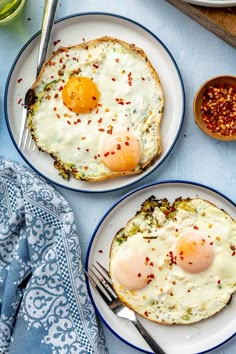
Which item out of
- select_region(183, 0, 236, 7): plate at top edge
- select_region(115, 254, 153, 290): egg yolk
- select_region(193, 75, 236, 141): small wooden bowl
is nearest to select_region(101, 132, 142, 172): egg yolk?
select_region(193, 75, 236, 141): small wooden bowl

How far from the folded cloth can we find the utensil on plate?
134mm

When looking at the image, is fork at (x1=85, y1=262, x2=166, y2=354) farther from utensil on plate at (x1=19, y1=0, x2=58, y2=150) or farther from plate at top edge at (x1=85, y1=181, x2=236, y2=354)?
utensil on plate at (x1=19, y1=0, x2=58, y2=150)

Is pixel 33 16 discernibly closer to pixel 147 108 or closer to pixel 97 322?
pixel 147 108

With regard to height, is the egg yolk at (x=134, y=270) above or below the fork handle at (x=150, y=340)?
above

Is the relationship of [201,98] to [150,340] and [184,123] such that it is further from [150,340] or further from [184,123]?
[150,340]

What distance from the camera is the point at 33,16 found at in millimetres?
3148

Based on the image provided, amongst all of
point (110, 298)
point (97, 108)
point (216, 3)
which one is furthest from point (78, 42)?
point (110, 298)

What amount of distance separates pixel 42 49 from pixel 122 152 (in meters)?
0.57

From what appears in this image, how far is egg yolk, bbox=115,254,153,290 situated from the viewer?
296 centimetres

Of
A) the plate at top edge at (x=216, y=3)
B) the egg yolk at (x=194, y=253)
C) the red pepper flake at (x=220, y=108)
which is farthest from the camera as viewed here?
the red pepper flake at (x=220, y=108)

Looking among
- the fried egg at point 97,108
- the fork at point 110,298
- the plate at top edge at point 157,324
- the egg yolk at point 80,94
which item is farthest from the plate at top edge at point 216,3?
the fork at point 110,298

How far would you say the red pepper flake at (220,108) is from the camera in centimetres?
301

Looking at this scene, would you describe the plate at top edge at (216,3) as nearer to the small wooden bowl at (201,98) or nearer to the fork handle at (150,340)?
the small wooden bowl at (201,98)

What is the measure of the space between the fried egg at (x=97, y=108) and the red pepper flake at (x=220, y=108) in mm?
201
